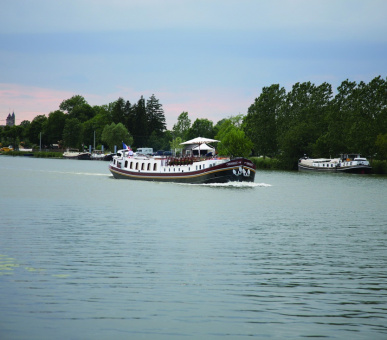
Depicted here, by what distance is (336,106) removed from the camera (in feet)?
Answer: 478

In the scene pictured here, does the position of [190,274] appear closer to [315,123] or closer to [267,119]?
[315,123]

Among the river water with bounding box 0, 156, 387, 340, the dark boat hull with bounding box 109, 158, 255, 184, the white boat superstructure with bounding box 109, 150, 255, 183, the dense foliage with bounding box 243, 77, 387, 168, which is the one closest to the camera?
the river water with bounding box 0, 156, 387, 340

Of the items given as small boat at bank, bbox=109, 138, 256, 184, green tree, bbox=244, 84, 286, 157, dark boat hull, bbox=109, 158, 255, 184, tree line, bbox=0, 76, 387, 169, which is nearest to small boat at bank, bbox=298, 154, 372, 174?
tree line, bbox=0, 76, 387, 169

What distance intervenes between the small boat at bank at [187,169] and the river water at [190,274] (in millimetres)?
31856

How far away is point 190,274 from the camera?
73.4 ft

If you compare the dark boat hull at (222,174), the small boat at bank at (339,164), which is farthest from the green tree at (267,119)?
the dark boat hull at (222,174)

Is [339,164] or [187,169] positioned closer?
[187,169]

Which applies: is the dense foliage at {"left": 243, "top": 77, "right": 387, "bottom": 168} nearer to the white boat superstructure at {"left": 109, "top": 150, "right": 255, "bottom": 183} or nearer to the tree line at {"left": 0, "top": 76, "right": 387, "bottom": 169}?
the tree line at {"left": 0, "top": 76, "right": 387, "bottom": 169}

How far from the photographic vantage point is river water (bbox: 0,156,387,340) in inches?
627

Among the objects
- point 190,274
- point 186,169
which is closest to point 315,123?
point 186,169

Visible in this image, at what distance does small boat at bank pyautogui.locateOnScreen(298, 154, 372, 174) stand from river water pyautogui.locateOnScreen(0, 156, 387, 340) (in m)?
86.5

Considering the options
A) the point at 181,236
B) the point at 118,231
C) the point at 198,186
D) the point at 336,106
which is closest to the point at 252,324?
the point at 181,236

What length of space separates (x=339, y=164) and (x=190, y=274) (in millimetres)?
121408

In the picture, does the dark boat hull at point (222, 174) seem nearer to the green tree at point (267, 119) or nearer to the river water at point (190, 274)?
the river water at point (190, 274)
